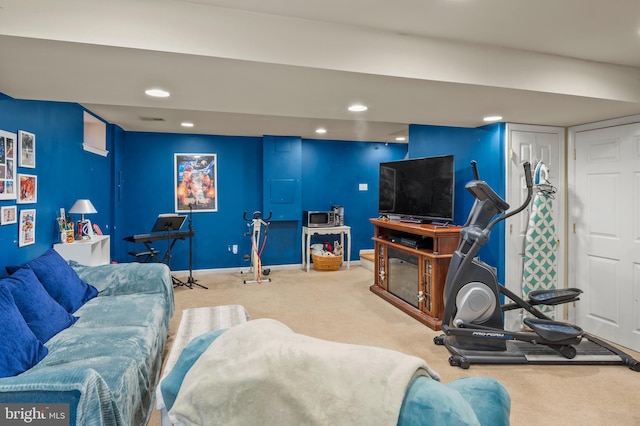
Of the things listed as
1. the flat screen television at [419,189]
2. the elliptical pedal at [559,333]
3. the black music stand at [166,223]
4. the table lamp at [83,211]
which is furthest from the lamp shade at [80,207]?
the elliptical pedal at [559,333]

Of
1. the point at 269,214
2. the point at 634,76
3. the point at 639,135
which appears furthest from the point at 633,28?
the point at 269,214

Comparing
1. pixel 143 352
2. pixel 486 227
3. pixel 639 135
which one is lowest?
pixel 143 352

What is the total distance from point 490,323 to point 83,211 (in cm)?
377

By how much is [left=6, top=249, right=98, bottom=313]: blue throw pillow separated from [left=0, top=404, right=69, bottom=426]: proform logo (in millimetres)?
1460

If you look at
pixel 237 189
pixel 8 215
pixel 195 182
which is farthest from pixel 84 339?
pixel 237 189

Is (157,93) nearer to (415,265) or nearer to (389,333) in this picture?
(389,333)

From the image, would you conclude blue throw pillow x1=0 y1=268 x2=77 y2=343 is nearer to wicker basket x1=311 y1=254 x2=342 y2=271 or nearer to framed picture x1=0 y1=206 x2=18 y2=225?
framed picture x1=0 y1=206 x2=18 y2=225

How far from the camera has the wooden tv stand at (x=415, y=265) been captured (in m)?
3.60

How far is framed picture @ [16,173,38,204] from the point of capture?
8.80 feet

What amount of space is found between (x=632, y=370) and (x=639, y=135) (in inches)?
76.3

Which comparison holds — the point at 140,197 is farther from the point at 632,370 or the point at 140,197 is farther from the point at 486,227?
the point at 632,370

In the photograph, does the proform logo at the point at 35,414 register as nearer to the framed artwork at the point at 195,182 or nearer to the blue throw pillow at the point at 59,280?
the blue throw pillow at the point at 59,280

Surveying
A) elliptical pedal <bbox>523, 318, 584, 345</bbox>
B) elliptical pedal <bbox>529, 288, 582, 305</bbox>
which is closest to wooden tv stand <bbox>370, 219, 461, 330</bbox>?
elliptical pedal <bbox>529, 288, 582, 305</bbox>

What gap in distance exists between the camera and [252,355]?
2.79ft
